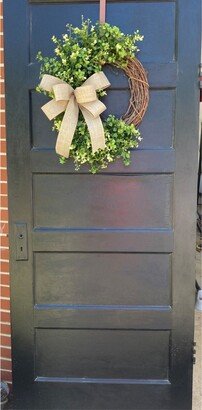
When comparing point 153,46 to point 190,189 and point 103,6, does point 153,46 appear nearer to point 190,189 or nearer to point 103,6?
point 103,6

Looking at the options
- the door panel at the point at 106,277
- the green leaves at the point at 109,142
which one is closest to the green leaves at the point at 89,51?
the green leaves at the point at 109,142

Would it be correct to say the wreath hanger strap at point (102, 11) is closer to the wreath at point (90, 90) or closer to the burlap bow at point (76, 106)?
the wreath at point (90, 90)

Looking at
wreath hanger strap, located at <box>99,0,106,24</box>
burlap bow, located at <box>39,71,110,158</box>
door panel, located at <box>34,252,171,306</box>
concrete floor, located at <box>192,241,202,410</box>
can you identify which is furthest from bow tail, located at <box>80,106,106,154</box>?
Answer: concrete floor, located at <box>192,241,202,410</box>

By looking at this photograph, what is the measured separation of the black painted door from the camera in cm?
238

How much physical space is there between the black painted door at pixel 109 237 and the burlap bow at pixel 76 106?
16 centimetres

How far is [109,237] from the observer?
8.21ft

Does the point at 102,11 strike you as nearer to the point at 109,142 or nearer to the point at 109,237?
the point at 109,142

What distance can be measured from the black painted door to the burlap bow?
16cm

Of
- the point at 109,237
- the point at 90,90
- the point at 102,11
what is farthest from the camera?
the point at 109,237

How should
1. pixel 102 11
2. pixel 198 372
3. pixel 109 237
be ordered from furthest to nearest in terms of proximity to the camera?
pixel 198 372, pixel 109 237, pixel 102 11

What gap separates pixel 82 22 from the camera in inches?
92.2

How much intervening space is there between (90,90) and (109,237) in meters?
0.78

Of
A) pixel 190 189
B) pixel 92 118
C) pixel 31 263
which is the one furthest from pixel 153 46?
pixel 31 263

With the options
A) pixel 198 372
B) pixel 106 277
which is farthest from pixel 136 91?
pixel 198 372
